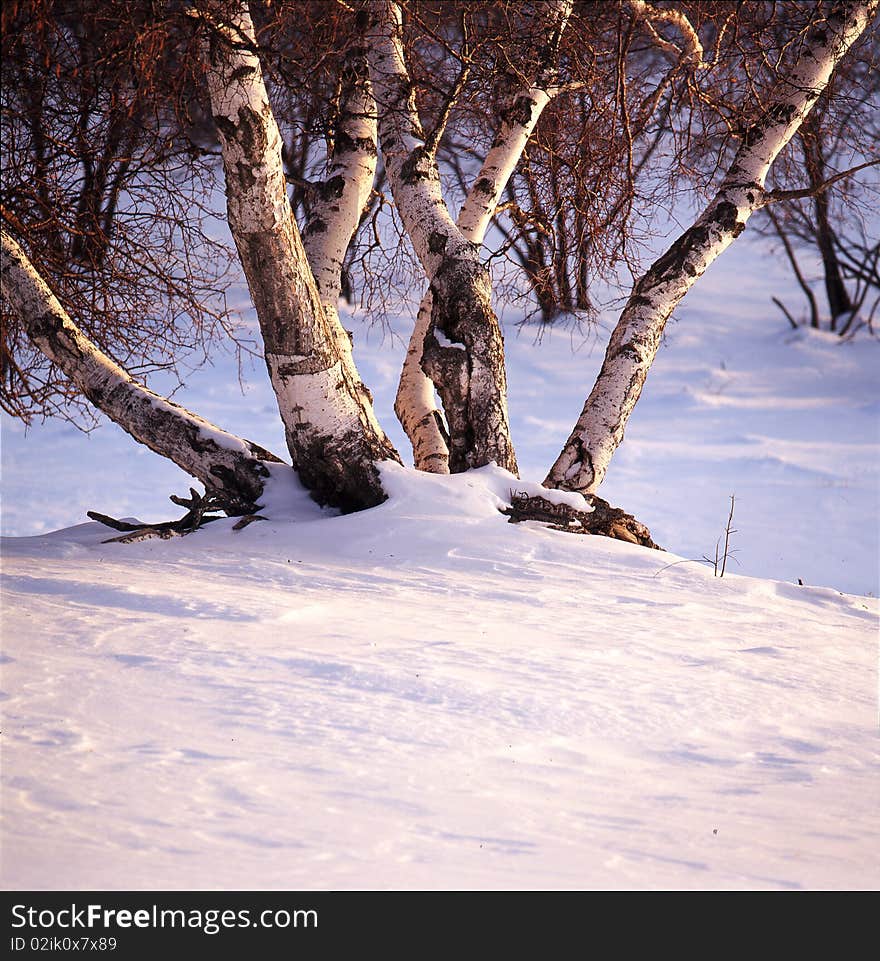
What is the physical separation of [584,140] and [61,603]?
15.2 ft

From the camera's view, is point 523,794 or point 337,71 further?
point 337,71

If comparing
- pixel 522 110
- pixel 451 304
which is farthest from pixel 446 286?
pixel 522 110

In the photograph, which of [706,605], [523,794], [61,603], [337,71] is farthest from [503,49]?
[523,794]

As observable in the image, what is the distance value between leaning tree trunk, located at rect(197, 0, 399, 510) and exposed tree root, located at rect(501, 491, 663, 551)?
2.33 feet

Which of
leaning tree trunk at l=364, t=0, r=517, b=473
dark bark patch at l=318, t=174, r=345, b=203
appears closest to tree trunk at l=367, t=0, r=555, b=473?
leaning tree trunk at l=364, t=0, r=517, b=473

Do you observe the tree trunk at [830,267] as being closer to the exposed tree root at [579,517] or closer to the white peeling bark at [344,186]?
the white peeling bark at [344,186]

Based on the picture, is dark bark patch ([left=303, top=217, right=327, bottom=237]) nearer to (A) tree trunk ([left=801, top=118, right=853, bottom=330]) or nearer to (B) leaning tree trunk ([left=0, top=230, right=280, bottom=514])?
(B) leaning tree trunk ([left=0, top=230, right=280, bottom=514])

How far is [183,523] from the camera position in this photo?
4.77 metres

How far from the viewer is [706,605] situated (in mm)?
3992

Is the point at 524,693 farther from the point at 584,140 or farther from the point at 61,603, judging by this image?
the point at 584,140

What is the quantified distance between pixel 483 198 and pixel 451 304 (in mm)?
1096

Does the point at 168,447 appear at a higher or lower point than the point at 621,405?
lower
